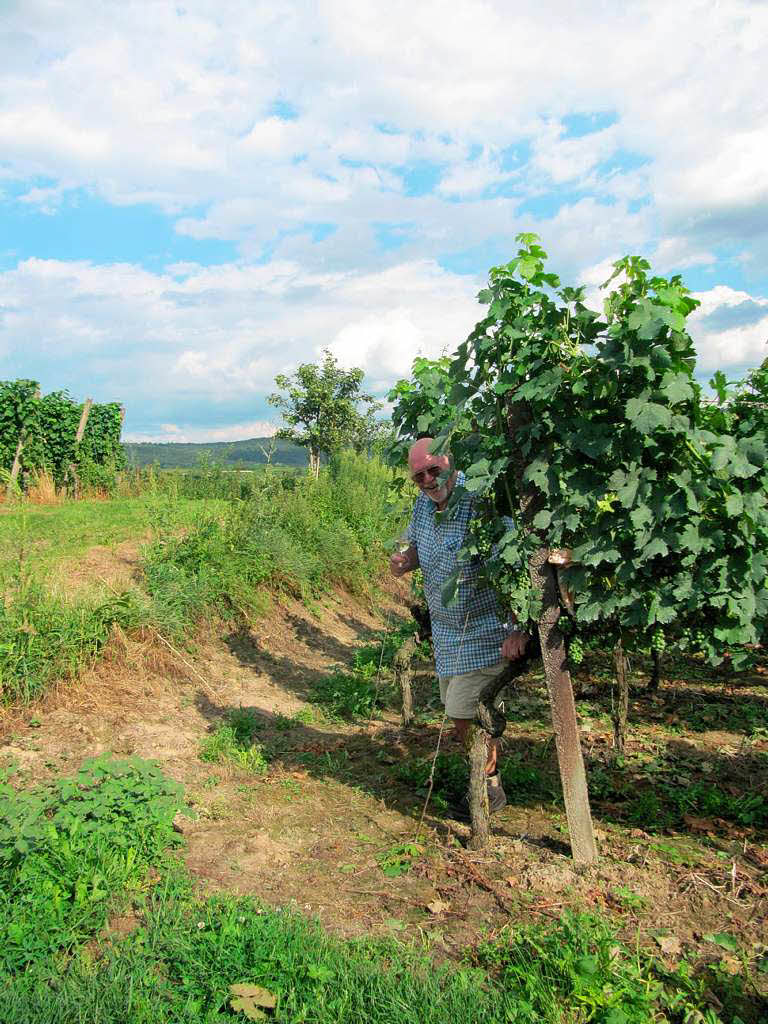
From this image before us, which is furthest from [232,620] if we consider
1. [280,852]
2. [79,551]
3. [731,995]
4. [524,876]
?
[731,995]

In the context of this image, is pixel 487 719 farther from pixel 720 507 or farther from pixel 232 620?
pixel 232 620

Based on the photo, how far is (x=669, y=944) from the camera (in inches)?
124

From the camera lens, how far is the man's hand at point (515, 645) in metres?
3.99

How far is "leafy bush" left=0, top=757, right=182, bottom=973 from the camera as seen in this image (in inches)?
127

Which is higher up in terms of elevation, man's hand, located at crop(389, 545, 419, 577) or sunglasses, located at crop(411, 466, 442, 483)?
sunglasses, located at crop(411, 466, 442, 483)

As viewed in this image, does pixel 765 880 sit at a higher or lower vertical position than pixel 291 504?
lower

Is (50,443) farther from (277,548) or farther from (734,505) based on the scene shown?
(734,505)

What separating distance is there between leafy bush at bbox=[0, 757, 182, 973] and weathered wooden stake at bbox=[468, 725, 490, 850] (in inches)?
63.2

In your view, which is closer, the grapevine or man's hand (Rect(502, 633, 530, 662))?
the grapevine

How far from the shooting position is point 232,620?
834 centimetres

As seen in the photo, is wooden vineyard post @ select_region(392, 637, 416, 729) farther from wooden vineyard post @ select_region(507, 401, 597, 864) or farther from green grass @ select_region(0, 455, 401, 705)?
wooden vineyard post @ select_region(507, 401, 597, 864)

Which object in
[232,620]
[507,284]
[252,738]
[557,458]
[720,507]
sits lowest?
[252,738]

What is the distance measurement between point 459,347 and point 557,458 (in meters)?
0.73

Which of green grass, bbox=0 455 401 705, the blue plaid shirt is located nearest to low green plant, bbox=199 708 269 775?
green grass, bbox=0 455 401 705
